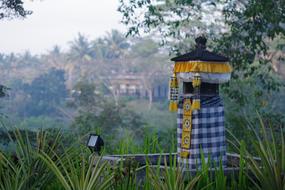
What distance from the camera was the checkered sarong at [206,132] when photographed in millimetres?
6062

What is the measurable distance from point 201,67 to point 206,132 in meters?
0.69

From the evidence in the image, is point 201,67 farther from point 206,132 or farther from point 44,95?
point 44,95

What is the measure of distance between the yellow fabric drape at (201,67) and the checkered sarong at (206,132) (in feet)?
1.01

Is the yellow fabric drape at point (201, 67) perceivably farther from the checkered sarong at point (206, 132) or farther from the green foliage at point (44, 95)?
the green foliage at point (44, 95)

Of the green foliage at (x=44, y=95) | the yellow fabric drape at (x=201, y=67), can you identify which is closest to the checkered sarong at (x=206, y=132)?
the yellow fabric drape at (x=201, y=67)

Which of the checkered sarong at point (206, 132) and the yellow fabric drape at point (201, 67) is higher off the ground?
the yellow fabric drape at point (201, 67)

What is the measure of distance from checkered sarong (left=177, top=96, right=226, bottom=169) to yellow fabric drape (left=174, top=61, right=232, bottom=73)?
307 mm

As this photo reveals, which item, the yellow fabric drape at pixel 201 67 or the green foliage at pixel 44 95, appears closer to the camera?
the yellow fabric drape at pixel 201 67

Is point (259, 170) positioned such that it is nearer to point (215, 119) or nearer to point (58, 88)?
point (215, 119)

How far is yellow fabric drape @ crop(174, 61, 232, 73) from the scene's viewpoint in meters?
6.00

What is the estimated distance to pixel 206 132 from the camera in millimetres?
6125

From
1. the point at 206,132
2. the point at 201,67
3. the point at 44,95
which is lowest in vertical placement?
the point at 206,132

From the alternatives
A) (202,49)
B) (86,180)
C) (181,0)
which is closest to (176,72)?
(202,49)

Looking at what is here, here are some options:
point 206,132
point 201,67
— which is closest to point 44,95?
point 206,132
